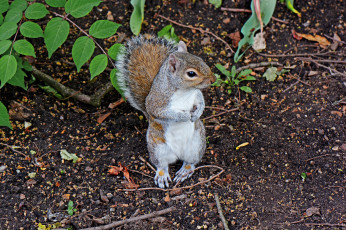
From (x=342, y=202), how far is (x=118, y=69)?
1766 millimetres

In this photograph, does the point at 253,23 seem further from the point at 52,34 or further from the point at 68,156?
the point at 68,156

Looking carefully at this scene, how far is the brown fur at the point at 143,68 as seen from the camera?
3.09m

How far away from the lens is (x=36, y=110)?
11.3 ft

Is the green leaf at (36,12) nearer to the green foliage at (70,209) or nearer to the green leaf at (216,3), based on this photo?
the green foliage at (70,209)

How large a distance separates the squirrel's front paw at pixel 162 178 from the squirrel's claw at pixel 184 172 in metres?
0.07

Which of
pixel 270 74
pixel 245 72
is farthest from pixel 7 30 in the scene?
pixel 270 74

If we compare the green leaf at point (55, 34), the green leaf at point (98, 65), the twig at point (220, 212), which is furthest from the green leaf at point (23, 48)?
the twig at point (220, 212)

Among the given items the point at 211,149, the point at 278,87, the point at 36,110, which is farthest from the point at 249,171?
the point at 36,110

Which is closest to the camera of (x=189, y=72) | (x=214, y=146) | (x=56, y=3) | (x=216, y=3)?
(x=189, y=72)

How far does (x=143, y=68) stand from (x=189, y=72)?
0.57 meters

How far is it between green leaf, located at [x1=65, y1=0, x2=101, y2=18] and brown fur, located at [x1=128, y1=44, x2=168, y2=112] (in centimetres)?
50

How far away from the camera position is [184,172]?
3197 mm

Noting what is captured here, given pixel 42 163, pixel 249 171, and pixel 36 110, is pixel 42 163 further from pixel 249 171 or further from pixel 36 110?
pixel 249 171

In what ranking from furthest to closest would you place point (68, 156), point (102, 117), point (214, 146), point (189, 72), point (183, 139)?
point (102, 117) < point (214, 146) < point (68, 156) < point (183, 139) < point (189, 72)
